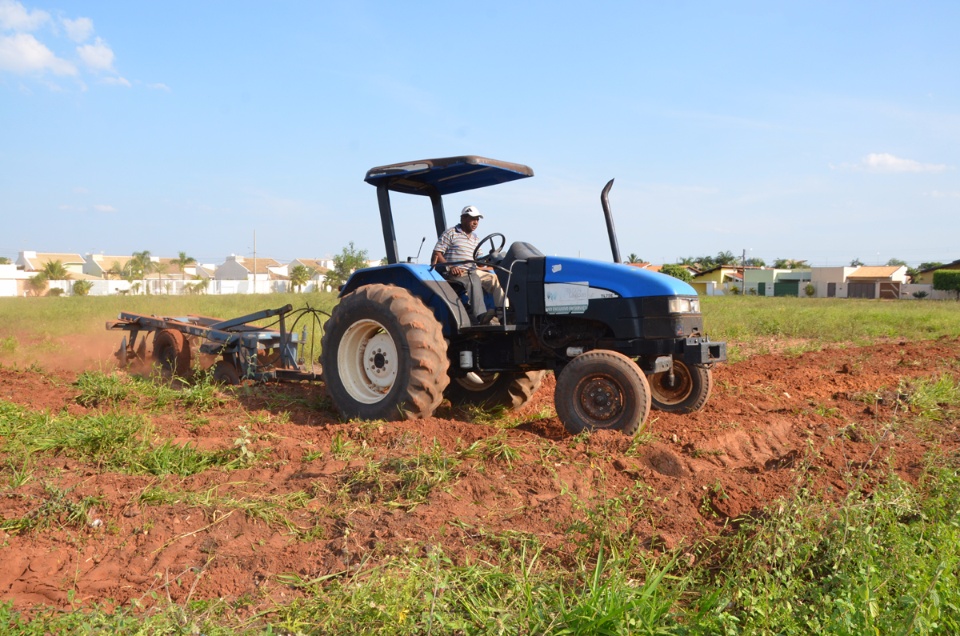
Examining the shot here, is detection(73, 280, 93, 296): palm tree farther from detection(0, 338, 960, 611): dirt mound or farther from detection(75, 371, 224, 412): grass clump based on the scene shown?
detection(0, 338, 960, 611): dirt mound

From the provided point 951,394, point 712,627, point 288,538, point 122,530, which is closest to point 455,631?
point 712,627

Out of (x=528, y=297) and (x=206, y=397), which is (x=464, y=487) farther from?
(x=206, y=397)

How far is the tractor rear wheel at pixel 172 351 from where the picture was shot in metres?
8.94

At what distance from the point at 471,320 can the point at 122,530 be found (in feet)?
11.2

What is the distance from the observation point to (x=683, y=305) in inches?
238

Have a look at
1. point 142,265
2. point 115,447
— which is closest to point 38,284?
point 142,265

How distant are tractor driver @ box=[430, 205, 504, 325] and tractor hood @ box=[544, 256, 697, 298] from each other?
0.62 metres

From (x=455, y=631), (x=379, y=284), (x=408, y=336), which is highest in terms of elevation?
(x=379, y=284)

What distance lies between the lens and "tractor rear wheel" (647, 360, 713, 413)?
6660mm

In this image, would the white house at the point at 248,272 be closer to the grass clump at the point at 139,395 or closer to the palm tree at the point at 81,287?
the palm tree at the point at 81,287

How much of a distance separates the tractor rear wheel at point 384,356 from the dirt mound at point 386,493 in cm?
28

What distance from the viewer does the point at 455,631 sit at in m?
2.78

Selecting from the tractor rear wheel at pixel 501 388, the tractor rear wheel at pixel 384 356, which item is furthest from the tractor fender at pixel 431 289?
the tractor rear wheel at pixel 501 388

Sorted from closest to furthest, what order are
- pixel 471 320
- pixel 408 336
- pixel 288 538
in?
pixel 288 538 < pixel 408 336 < pixel 471 320
